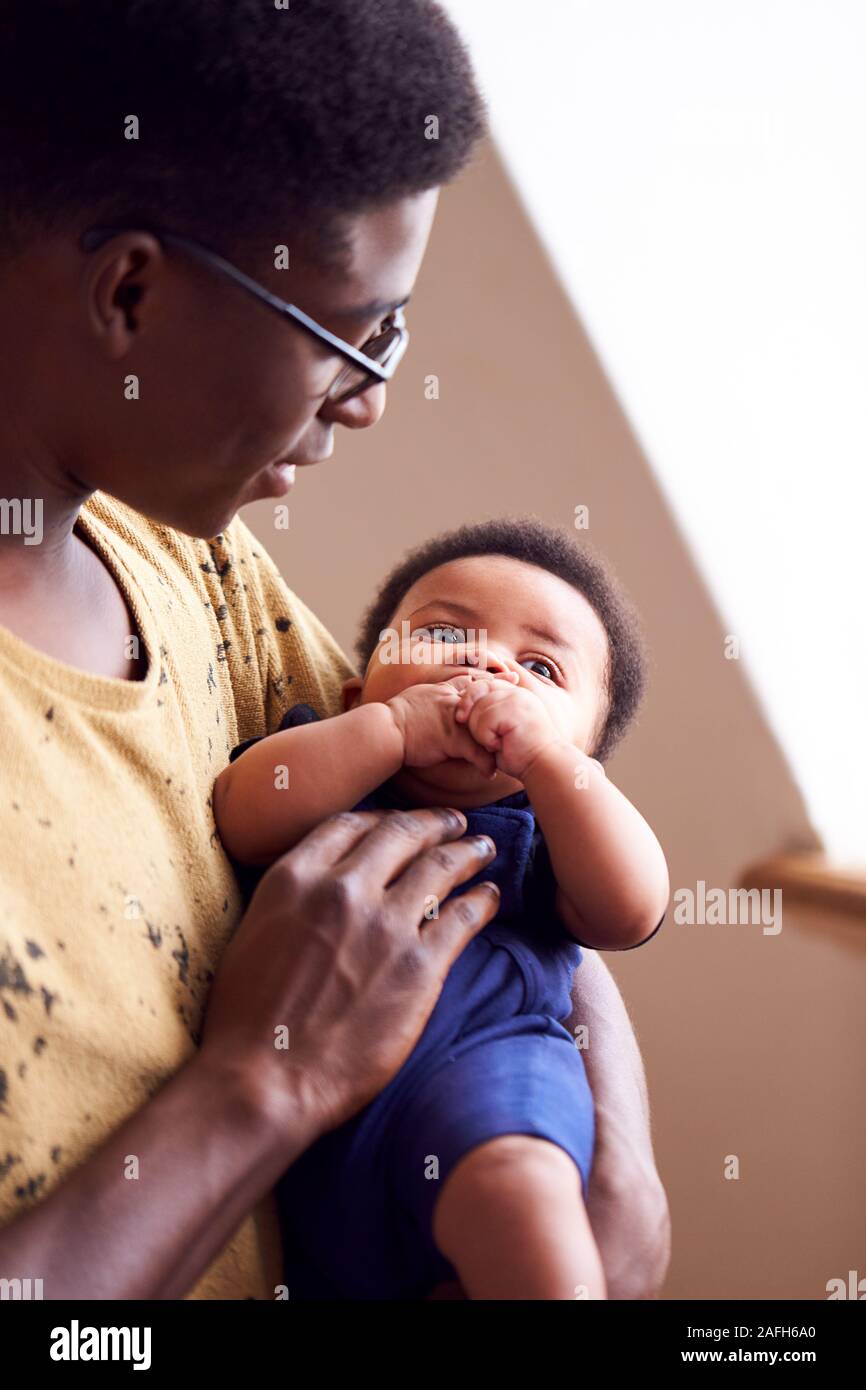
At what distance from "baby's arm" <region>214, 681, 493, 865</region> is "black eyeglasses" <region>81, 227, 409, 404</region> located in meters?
0.33

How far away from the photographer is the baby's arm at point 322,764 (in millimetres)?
1179

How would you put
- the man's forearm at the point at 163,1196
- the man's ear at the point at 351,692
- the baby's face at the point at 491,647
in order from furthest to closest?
the man's ear at the point at 351,692
the baby's face at the point at 491,647
the man's forearm at the point at 163,1196

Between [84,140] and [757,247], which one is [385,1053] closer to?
[84,140]

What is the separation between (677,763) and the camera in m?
2.20

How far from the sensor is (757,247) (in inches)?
81.7

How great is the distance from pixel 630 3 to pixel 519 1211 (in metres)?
1.93

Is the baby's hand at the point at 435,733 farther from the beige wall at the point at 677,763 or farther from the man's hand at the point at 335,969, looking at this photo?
the beige wall at the point at 677,763

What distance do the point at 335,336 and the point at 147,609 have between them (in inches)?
12.9

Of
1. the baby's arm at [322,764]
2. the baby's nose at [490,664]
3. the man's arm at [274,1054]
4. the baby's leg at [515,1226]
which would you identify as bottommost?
the baby's leg at [515,1226]

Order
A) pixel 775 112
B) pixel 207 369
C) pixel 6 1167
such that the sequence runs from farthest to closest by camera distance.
Result: pixel 775 112 → pixel 207 369 → pixel 6 1167

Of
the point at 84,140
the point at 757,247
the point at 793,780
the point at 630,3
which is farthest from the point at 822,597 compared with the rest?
the point at 84,140

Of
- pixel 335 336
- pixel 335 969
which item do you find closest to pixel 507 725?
pixel 335 969

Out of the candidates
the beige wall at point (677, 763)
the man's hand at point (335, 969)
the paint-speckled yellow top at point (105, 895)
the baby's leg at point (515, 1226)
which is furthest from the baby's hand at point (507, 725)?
the beige wall at point (677, 763)

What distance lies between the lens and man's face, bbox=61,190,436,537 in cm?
92
